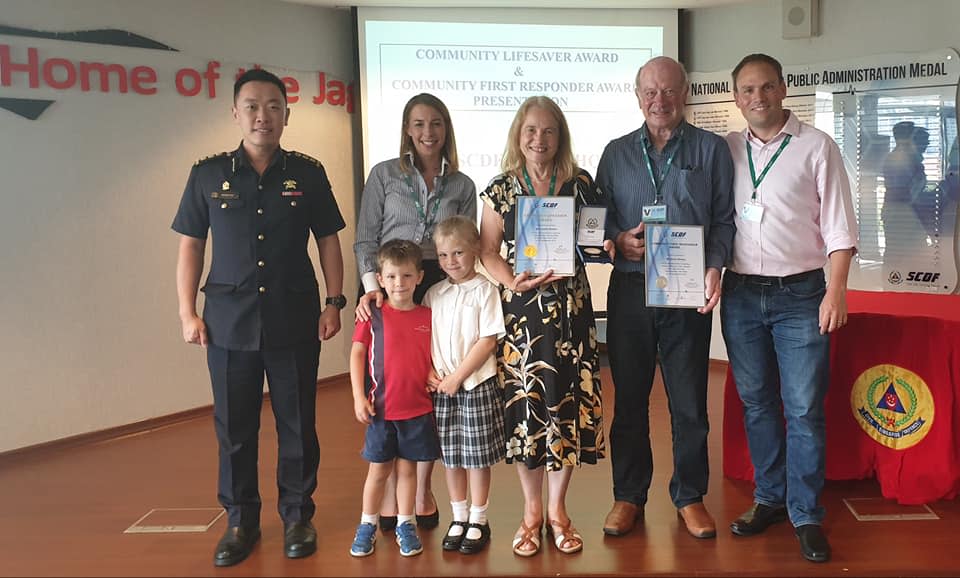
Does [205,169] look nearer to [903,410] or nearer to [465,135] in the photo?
[903,410]

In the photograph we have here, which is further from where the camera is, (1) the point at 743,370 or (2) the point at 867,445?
(2) the point at 867,445

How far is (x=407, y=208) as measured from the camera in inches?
117

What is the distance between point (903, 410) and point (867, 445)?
0.73ft

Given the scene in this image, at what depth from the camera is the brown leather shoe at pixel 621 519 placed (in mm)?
3006

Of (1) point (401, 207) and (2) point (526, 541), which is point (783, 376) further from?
(1) point (401, 207)

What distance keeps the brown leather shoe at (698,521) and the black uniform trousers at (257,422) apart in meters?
1.39

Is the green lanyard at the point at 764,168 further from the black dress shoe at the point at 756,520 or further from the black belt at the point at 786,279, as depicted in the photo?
the black dress shoe at the point at 756,520

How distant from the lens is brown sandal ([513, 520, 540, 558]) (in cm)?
283

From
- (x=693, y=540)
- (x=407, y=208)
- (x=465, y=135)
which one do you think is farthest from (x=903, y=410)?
(x=465, y=135)

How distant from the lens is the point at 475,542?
113 inches

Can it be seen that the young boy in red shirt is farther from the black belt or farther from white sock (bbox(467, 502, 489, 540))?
the black belt

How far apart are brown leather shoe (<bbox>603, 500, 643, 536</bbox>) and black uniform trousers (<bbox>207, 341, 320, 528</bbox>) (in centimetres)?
111

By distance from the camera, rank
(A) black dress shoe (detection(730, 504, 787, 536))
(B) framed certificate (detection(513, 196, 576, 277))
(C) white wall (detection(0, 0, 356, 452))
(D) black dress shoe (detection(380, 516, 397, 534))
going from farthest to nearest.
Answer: (C) white wall (detection(0, 0, 356, 452)) < (D) black dress shoe (detection(380, 516, 397, 534)) < (A) black dress shoe (detection(730, 504, 787, 536)) < (B) framed certificate (detection(513, 196, 576, 277))

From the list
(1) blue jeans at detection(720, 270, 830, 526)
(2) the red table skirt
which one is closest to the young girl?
(1) blue jeans at detection(720, 270, 830, 526)
